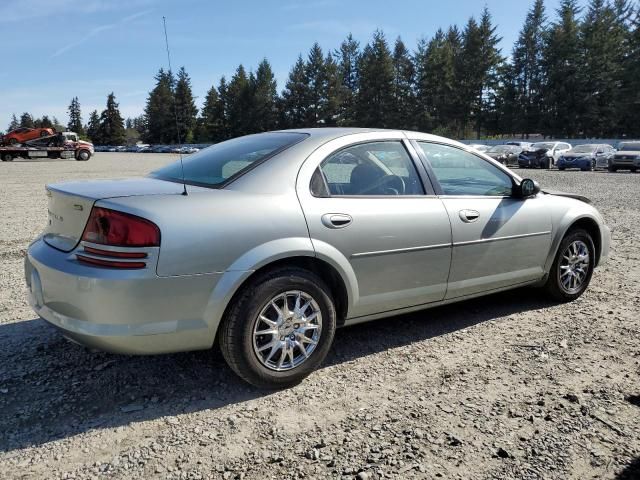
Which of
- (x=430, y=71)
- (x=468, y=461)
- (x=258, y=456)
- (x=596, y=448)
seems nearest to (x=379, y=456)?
(x=468, y=461)

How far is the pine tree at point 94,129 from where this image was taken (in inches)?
4805

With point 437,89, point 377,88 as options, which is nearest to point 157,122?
point 377,88

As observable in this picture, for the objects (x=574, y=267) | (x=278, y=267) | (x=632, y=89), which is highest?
(x=632, y=89)

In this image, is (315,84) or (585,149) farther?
(315,84)

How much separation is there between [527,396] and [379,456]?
1.14 metres

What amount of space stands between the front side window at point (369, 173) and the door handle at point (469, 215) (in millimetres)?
377

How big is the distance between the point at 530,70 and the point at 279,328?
7467 cm

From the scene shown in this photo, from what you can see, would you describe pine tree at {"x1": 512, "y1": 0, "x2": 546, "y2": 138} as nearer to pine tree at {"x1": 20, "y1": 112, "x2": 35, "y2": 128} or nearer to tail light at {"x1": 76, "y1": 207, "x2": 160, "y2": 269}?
tail light at {"x1": 76, "y1": 207, "x2": 160, "y2": 269}

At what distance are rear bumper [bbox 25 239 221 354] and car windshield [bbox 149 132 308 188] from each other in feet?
2.52

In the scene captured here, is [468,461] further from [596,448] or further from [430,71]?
[430,71]

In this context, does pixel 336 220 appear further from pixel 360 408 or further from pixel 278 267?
pixel 360 408

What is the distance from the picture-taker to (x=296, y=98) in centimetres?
8500

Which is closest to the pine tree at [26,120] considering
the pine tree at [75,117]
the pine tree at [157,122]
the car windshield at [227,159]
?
the pine tree at [75,117]

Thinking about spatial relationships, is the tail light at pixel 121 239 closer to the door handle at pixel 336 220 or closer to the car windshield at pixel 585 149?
the door handle at pixel 336 220
